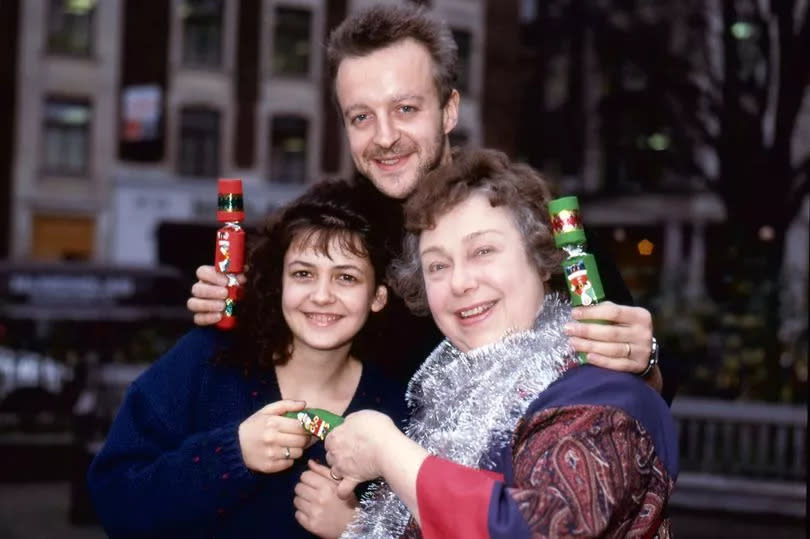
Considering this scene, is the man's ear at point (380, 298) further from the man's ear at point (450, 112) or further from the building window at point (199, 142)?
the building window at point (199, 142)

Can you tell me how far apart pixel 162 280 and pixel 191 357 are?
41.7 feet

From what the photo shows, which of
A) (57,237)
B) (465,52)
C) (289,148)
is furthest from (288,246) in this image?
(465,52)

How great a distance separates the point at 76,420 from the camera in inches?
301

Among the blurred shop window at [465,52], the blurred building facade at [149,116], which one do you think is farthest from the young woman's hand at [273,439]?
the blurred shop window at [465,52]

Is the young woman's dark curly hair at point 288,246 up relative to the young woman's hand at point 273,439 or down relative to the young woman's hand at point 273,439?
up

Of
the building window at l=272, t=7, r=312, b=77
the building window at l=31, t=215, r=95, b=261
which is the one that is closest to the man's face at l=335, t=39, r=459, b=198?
the building window at l=31, t=215, r=95, b=261

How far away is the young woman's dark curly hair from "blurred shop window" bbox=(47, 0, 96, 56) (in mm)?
20354

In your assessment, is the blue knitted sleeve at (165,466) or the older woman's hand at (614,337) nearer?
the older woman's hand at (614,337)

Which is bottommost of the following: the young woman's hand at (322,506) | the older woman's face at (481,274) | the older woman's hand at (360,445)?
the young woman's hand at (322,506)

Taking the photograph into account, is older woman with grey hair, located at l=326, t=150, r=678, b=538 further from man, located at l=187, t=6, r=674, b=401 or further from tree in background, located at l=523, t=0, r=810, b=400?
tree in background, located at l=523, t=0, r=810, b=400

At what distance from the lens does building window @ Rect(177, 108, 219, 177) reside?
A: 72.6 feet

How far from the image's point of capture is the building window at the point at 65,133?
21.2m

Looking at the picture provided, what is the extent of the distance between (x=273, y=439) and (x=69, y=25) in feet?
68.7

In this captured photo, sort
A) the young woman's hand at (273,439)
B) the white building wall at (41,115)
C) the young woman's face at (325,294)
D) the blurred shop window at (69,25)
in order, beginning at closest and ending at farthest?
1. the young woman's hand at (273,439)
2. the young woman's face at (325,294)
3. the white building wall at (41,115)
4. the blurred shop window at (69,25)
